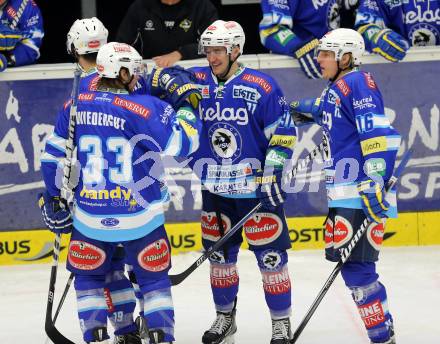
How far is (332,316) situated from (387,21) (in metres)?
2.33

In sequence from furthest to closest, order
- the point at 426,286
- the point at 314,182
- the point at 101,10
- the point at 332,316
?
the point at 101,10
the point at 314,182
the point at 426,286
the point at 332,316

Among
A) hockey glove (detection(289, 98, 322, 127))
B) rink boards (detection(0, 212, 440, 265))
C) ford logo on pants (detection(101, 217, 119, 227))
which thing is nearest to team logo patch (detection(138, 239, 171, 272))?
ford logo on pants (detection(101, 217, 119, 227))

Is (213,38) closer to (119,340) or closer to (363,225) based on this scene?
→ (363,225)

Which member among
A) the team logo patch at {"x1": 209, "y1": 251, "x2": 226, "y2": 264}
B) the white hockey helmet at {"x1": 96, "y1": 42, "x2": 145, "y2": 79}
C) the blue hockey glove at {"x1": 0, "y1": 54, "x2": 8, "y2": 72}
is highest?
the white hockey helmet at {"x1": 96, "y1": 42, "x2": 145, "y2": 79}

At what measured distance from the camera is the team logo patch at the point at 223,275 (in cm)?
593

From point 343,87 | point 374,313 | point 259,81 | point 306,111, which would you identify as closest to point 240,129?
point 259,81

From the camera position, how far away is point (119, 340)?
577 cm

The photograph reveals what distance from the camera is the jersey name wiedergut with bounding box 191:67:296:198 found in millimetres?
5699

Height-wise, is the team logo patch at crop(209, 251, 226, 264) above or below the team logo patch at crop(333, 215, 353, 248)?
below

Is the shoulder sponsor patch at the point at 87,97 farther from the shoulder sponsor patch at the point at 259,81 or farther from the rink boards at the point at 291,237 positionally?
the rink boards at the point at 291,237

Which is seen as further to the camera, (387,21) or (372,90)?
(387,21)

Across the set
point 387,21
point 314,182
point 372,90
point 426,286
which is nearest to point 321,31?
point 387,21

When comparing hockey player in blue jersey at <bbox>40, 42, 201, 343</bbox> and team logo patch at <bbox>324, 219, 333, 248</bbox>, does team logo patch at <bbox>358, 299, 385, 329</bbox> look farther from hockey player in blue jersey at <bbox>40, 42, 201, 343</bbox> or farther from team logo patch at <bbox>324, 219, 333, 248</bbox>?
hockey player in blue jersey at <bbox>40, 42, 201, 343</bbox>

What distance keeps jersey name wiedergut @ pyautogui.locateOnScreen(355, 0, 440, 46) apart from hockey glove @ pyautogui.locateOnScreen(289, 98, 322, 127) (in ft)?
5.88
